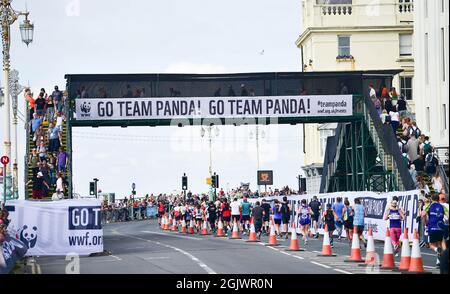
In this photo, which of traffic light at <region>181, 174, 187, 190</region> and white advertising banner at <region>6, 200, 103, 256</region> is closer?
white advertising banner at <region>6, 200, 103, 256</region>

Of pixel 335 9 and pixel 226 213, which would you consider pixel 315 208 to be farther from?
pixel 335 9

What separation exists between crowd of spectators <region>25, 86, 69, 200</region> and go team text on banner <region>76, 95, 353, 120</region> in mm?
1756

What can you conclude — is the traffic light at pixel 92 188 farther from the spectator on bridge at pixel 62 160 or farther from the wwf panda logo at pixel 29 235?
the wwf panda logo at pixel 29 235

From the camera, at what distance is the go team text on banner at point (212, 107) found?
46.6m

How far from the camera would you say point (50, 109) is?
148 feet

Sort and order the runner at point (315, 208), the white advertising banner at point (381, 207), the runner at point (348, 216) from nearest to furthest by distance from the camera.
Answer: the runner at point (348, 216)
the white advertising banner at point (381, 207)
the runner at point (315, 208)

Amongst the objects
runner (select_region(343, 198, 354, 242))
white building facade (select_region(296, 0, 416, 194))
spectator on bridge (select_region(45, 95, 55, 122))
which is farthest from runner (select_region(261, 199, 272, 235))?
white building facade (select_region(296, 0, 416, 194))

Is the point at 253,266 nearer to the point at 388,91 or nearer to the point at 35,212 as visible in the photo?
the point at 35,212

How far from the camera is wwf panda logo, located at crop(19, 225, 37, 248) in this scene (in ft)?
96.5

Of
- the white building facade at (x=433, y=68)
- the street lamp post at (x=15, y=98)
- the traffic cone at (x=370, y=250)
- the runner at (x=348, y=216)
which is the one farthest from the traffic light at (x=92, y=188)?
the traffic cone at (x=370, y=250)

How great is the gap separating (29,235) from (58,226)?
0.83 m

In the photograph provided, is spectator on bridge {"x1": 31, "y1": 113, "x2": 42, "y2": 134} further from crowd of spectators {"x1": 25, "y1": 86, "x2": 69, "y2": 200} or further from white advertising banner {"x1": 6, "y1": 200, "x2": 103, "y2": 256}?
white advertising banner {"x1": 6, "y1": 200, "x2": 103, "y2": 256}

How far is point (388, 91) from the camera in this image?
49125 mm
